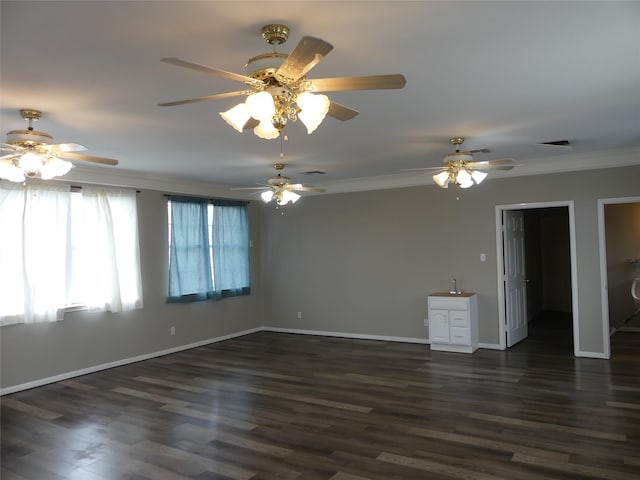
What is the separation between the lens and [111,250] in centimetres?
600

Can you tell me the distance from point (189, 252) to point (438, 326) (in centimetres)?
387

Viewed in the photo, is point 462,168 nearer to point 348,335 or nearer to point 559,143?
point 559,143

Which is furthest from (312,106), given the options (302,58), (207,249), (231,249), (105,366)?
(231,249)

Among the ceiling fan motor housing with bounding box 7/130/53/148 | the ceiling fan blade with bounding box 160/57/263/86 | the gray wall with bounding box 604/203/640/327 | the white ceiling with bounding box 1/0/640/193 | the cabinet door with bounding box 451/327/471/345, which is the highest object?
the white ceiling with bounding box 1/0/640/193

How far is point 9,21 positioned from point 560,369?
5.86 m

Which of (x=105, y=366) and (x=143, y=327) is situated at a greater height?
(x=143, y=327)

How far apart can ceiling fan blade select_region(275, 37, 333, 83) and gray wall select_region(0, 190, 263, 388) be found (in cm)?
467

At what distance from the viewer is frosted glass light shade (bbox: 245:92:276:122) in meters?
2.13

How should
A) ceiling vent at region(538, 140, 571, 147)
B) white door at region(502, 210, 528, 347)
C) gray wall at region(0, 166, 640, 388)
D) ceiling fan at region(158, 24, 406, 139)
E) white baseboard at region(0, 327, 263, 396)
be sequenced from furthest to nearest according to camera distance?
1. white door at region(502, 210, 528, 347)
2. gray wall at region(0, 166, 640, 388)
3. white baseboard at region(0, 327, 263, 396)
4. ceiling vent at region(538, 140, 571, 147)
5. ceiling fan at region(158, 24, 406, 139)

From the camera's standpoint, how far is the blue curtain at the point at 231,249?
7.61m

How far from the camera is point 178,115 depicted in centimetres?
Result: 367

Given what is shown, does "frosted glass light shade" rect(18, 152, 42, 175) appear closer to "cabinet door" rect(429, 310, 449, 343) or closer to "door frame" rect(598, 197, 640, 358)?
"cabinet door" rect(429, 310, 449, 343)

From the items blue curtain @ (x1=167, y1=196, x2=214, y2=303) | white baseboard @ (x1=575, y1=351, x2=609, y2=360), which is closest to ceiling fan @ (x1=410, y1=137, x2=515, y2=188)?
white baseboard @ (x1=575, y1=351, x2=609, y2=360)

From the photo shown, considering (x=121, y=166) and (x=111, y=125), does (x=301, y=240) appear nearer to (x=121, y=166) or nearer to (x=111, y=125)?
(x=121, y=166)
